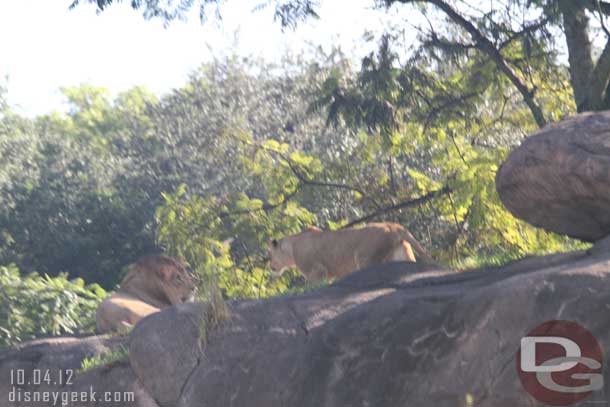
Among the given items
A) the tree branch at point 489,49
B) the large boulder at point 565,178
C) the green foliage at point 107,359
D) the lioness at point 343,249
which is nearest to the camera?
the large boulder at point 565,178

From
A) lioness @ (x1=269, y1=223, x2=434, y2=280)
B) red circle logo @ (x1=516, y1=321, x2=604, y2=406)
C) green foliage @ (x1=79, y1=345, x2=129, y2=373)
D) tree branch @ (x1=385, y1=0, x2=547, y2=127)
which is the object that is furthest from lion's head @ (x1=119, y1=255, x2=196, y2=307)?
red circle logo @ (x1=516, y1=321, x2=604, y2=406)

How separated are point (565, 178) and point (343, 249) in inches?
209

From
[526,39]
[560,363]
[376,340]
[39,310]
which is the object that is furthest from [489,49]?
[560,363]

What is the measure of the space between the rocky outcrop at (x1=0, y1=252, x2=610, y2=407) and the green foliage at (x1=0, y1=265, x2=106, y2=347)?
6938mm

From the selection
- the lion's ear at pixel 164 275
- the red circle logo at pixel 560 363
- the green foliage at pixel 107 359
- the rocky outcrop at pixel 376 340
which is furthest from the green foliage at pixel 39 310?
the red circle logo at pixel 560 363

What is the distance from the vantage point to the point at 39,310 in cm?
1959

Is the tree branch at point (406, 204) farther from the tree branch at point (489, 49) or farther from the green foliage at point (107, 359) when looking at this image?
the green foliage at point (107, 359)

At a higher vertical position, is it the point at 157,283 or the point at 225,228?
the point at 225,228

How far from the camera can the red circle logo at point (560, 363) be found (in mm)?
7797

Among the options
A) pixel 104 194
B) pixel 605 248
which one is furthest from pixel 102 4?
Result: pixel 104 194

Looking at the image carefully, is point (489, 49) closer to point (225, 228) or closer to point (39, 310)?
point (225, 228)

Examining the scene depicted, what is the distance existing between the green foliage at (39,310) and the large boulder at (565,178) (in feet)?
32.0

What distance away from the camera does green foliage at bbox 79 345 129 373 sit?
12289 millimetres

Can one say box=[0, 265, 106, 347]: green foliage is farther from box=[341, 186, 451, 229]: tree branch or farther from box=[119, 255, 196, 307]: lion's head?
box=[341, 186, 451, 229]: tree branch
